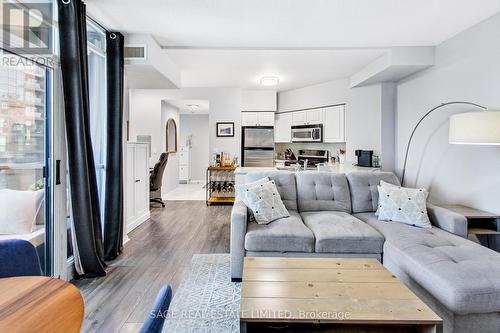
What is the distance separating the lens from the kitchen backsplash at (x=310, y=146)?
6139mm

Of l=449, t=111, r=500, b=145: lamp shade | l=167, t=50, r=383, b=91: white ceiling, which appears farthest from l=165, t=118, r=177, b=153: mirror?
l=449, t=111, r=500, b=145: lamp shade

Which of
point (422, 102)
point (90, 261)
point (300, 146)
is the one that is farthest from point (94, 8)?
point (300, 146)

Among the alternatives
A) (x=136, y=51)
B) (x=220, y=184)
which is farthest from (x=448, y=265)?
(x=220, y=184)

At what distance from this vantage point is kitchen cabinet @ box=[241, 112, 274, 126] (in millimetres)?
6715

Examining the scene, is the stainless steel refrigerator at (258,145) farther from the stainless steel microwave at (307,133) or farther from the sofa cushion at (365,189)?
the sofa cushion at (365,189)

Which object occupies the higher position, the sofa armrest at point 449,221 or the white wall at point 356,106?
the white wall at point 356,106

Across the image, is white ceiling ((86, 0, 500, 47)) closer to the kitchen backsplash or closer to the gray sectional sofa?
the gray sectional sofa

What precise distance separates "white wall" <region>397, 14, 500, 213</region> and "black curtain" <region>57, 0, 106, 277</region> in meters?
4.00

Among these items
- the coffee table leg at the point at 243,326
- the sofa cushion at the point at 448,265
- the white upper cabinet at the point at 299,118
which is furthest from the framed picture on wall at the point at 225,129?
the coffee table leg at the point at 243,326

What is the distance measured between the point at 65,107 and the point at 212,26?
1770 millimetres

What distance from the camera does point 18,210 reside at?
226 cm

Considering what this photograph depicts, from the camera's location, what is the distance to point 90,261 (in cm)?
274

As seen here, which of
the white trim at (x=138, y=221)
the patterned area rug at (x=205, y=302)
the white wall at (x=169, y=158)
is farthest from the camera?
the white wall at (x=169, y=158)

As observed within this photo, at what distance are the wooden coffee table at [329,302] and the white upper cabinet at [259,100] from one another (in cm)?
512
